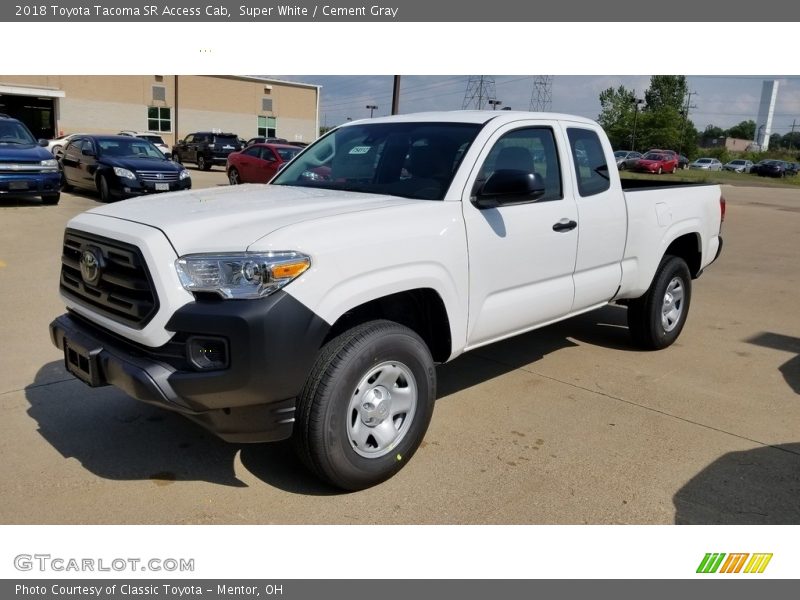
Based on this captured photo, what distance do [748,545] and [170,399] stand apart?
275 centimetres

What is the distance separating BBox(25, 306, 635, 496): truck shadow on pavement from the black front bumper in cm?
62

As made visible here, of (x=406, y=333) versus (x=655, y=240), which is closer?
(x=406, y=333)

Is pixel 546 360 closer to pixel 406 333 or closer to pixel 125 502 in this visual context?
pixel 406 333

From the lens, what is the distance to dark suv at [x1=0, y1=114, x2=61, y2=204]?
1291 centimetres

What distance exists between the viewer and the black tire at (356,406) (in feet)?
10.5

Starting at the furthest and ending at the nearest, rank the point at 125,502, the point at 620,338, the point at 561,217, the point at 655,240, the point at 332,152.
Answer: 1. the point at 620,338
2. the point at 655,240
3. the point at 332,152
4. the point at 561,217
5. the point at 125,502

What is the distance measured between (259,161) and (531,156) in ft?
50.4

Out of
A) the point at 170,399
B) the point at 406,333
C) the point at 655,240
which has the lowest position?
the point at 170,399

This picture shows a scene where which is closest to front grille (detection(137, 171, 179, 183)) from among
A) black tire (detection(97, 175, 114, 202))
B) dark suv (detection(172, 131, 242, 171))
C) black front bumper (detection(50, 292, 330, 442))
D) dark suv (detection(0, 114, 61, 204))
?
black tire (detection(97, 175, 114, 202))

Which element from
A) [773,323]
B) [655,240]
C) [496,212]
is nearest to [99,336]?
[496,212]

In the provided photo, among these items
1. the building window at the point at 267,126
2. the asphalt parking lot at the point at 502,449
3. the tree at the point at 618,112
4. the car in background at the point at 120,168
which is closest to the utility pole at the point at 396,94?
the car in background at the point at 120,168

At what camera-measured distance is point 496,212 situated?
4066 millimetres

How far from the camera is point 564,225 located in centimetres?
457

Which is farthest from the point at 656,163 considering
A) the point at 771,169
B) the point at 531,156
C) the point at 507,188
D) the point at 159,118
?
the point at 507,188
